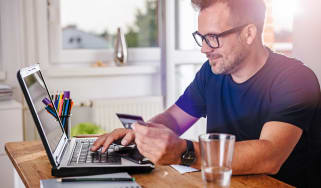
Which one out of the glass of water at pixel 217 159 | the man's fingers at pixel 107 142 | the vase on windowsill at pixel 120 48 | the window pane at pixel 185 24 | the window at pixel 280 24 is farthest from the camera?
the window at pixel 280 24

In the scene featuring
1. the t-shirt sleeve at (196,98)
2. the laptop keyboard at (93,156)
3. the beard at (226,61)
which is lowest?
the laptop keyboard at (93,156)

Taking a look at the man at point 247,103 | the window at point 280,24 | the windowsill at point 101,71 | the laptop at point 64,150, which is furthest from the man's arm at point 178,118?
the window at point 280,24

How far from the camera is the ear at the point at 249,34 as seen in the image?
1.76 metres

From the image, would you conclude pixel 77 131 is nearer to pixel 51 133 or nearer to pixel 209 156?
pixel 51 133

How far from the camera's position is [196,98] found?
2.03 m

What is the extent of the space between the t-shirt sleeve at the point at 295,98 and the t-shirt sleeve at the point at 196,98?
1.35 feet

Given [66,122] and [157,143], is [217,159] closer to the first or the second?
[157,143]

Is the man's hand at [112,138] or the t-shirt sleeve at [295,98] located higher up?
the t-shirt sleeve at [295,98]

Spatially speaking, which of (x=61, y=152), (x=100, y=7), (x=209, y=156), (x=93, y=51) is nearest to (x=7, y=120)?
(x=93, y=51)

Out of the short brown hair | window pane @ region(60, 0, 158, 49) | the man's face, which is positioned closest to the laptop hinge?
the man's face

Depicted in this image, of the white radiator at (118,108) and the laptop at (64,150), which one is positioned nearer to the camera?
the laptop at (64,150)

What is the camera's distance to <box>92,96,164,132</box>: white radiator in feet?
11.6

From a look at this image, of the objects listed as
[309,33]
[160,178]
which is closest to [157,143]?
[160,178]

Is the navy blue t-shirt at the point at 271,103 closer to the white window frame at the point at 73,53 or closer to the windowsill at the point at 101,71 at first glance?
the windowsill at the point at 101,71
